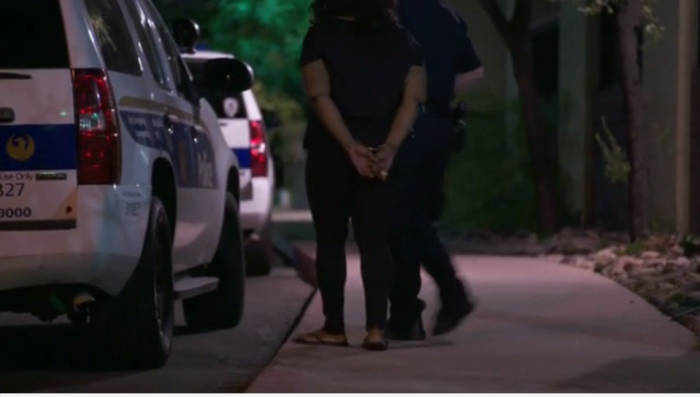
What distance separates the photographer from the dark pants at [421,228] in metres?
8.45

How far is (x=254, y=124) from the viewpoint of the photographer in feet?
45.7

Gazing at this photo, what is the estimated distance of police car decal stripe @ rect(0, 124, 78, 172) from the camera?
6.88 meters

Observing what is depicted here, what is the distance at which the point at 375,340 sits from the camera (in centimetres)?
817

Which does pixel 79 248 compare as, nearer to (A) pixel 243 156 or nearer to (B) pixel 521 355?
(B) pixel 521 355

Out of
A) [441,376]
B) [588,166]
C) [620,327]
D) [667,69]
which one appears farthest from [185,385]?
[588,166]

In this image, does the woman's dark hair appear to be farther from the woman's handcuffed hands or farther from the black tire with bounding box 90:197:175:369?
the black tire with bounding box 90:197:175:369

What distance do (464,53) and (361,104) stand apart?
3.21ft

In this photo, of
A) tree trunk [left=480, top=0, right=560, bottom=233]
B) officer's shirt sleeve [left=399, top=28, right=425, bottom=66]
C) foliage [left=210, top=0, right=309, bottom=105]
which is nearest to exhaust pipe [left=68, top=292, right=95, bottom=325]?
officer's shirt sleeve [left=399, top=28, right=425, bottom=66]

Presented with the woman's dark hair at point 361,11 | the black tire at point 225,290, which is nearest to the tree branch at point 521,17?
the black tire at point 225,290

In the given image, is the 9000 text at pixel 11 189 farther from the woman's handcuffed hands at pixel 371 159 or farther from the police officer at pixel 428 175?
the police officer at pixel 428 175

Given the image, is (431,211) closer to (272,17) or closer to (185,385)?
(185,385)

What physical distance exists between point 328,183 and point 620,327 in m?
2.29

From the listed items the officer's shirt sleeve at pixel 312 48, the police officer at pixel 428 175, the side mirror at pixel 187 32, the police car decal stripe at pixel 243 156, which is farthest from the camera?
the police car decal stripe at pixel 243 156

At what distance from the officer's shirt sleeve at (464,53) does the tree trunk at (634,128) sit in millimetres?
6170
